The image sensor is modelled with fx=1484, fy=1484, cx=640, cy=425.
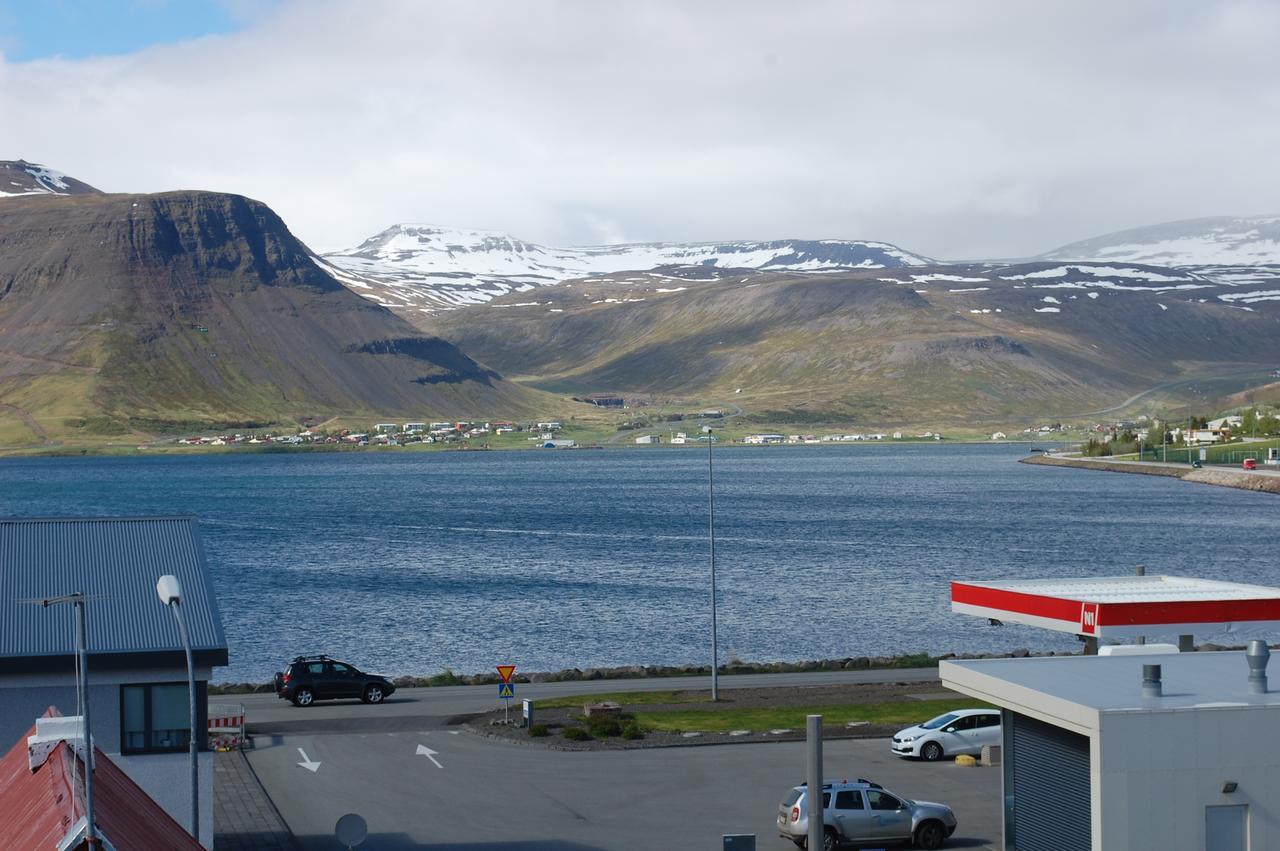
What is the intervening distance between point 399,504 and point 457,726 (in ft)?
400

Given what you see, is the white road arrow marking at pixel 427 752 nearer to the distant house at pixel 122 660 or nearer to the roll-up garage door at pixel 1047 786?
the distant house at pixel 122 660

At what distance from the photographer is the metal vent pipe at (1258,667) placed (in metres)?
19.2

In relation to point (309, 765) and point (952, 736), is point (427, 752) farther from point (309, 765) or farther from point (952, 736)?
point (952, 736)

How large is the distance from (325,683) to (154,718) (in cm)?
1859

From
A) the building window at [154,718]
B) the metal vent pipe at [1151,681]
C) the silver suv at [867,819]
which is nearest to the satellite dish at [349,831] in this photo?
the building window at [154,718]

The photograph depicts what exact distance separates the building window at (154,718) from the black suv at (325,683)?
18056 mm

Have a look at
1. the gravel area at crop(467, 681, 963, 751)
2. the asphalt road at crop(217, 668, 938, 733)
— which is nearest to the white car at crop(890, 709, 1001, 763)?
the gravel area at crop(467, 681, 963, 751)

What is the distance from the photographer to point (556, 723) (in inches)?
1475

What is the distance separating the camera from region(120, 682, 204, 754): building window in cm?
2273

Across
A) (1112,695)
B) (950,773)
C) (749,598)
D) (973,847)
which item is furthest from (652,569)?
(1112,695)

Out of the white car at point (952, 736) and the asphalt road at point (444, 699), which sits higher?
the white car at point (952, 736)

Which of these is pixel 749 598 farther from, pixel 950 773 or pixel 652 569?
pixel 950 773

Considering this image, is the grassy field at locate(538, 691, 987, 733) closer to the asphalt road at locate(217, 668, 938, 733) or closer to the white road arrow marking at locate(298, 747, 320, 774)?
the asphalt road at locate(217, 668, 938, 733)

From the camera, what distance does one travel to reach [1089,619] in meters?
27.3
